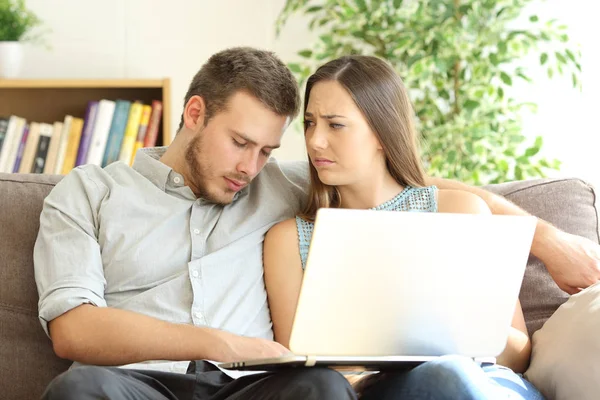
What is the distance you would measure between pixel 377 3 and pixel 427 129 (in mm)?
482

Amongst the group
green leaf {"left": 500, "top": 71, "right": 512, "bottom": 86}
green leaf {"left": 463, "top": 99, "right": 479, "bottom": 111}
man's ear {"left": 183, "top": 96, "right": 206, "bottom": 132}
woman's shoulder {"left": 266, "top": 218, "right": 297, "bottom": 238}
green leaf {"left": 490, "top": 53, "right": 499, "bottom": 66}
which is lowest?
woman's shoulder {"left": 266, "top": 218, "right": 297, "bottom": 238}

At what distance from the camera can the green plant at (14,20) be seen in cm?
329

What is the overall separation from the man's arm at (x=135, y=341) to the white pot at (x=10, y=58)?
6.20 feet

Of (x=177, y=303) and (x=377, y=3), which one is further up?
(x=377, y=3)

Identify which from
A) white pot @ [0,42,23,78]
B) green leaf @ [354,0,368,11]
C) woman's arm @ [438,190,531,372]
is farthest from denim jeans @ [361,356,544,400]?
white pot @ [0,42,23,78]

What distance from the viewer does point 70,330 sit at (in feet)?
5.50

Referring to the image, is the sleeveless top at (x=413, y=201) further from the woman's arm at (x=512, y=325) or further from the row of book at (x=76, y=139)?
the row of book at (x=76, y=139)

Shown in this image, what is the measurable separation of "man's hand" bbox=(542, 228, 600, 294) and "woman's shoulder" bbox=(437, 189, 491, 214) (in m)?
0.17

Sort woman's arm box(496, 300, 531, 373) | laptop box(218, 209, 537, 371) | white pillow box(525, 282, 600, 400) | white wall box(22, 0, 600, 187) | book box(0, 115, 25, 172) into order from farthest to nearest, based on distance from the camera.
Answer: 1. white wall box(22, 0, 600, 187)
2. book box(0, 115, 25, 172)
3. woman's arm box(496, 300, 531, 373)
4. white pillow box(525, 282, 600, 400)
5. laptop box(218, 209, 537, 371)

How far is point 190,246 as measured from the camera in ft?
6.22

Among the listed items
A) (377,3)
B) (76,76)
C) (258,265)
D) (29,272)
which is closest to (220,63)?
(258,265)

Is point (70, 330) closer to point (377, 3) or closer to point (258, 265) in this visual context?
point (258, 265)

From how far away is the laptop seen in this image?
135 cm

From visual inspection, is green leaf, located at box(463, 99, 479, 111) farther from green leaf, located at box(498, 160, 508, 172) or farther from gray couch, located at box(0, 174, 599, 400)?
gray couch, located at box(0, 174, 599, 400)
